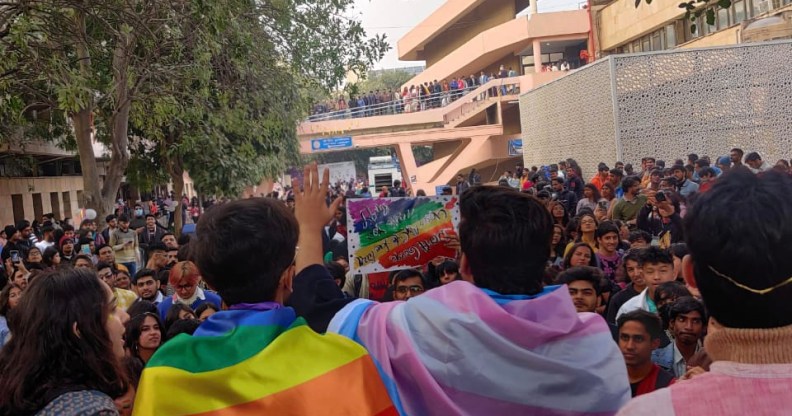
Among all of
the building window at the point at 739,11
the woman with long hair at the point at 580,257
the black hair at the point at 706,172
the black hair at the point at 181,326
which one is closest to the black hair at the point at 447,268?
→ the woman with long hair at the point at 580,257

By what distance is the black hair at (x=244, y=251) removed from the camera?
2471mm

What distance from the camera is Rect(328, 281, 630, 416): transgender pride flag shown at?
8.05 feet

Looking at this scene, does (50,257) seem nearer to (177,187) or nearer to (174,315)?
(174,315)

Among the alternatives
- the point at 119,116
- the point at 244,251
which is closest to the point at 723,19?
the point at 119,116

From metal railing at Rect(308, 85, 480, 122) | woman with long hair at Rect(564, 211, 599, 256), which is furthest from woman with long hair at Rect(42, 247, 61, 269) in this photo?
metal railing at Rect(308, 85, 480, 122)

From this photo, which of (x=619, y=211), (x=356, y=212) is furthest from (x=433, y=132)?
(x=356, y=212)

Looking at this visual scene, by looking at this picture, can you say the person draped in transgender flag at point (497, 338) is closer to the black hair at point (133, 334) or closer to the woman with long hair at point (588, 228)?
the black hair at point (133, 334)

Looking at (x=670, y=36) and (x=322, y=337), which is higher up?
(x=670, y=36)

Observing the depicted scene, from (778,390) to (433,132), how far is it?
36745mm

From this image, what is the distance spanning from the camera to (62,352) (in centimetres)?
269

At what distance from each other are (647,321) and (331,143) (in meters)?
34.6

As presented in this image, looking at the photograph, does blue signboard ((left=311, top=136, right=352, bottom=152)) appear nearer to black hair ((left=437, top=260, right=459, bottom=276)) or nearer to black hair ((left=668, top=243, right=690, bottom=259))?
black hair ((left=437, top=260, right=459, bottom=276))

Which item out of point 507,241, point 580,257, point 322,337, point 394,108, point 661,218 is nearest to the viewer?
point 322,337

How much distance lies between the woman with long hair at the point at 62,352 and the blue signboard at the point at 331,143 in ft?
117
